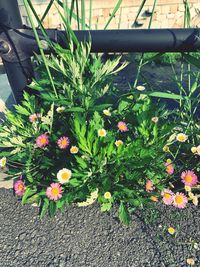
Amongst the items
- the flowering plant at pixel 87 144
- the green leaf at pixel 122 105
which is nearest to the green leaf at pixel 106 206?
the flowering plant at pixel 87 144

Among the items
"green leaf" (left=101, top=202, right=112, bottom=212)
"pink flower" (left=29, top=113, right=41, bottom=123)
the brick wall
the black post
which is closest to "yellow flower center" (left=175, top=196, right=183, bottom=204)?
"green leaf" (left=101, top=202, right=112, bottom=212)

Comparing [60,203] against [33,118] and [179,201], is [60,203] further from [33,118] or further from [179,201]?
[179,201]

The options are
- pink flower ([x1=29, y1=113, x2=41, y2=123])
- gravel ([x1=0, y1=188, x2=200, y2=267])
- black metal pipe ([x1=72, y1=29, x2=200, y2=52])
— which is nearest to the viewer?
black metal pipe ([x1=72, y1=29, x2=200, y2=52])

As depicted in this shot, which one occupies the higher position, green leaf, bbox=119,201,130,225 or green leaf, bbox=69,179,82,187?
green leaf, bbox=69,179,82,187

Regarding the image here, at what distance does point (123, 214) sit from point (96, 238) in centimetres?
21

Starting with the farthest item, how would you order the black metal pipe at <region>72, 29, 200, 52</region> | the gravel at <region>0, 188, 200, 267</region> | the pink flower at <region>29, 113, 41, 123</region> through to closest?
the pink flower at <region>29, 113, 41, 123</region>, the gravel at <region>0, 188, 200, 267</region>, the black metal pipe at <region>72, 29, 200, 52</region>

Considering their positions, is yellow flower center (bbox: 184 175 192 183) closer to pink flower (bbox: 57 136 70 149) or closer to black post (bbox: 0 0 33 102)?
pink flower (bbox: 57 136 70 149)

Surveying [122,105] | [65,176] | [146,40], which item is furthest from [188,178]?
[146,40]

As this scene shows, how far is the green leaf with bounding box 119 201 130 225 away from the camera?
69.0 inches

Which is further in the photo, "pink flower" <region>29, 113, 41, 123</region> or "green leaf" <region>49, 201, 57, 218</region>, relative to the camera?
"pink flower" <region>29, 113, 41, 123</region>

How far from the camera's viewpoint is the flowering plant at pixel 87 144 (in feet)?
5.49

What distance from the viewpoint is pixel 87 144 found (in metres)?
1.66

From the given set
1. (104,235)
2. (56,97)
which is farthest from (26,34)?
(104,235)

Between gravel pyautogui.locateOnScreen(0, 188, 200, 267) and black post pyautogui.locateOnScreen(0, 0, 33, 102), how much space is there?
0.79 m
